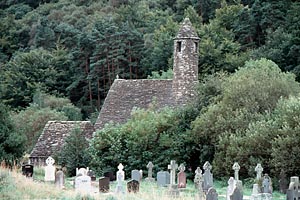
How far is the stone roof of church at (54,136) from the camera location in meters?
39.3

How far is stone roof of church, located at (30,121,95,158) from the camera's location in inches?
1549

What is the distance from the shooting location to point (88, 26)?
262 feet

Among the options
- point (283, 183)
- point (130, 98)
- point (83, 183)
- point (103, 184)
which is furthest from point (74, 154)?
point (283, 183)

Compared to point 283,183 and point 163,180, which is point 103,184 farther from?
point 283,183

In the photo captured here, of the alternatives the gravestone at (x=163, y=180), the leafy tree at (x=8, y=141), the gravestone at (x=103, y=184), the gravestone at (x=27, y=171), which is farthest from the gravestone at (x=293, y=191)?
the leafy tree at (x=8, y=141)

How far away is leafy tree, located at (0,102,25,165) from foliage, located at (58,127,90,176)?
2.69 m

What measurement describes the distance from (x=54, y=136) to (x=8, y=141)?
9.57 m

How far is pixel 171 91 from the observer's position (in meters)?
40.3

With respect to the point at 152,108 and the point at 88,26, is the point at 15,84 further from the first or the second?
the point at 152,108

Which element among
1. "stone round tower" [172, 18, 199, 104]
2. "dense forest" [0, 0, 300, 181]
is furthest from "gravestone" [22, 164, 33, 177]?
"stone round tower" [172, 18, 199, 104]

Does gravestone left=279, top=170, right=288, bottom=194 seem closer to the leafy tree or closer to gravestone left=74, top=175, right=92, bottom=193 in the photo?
gravestone left=74, top=175, right=92, bottom=193

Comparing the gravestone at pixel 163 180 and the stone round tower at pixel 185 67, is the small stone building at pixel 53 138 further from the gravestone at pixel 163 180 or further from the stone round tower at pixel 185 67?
the gravestone at pixel 163 180

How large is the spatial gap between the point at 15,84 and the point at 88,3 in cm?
3344

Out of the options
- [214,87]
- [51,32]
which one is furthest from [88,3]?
[214,87]
